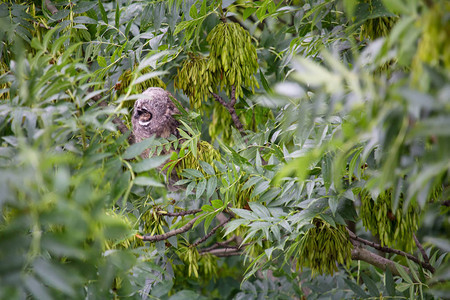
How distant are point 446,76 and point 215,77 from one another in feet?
2.89

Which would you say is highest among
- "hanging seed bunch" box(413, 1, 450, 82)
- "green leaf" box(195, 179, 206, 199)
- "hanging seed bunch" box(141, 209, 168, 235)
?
"hanging seed bunch" box(413, 1, 450, 82)

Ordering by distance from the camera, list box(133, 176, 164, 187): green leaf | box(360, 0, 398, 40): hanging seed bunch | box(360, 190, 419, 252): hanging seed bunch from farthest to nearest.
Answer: box(360, 190, 419, 252): hanging seed bunch < box(360, 0, 398, 40): hanging seed bunch < box(133, 176, 164, 187): green leaf

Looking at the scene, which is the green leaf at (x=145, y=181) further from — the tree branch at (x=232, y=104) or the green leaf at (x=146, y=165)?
the tree branch at (x=232, y=104)

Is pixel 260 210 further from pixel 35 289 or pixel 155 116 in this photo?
pixel 35 289

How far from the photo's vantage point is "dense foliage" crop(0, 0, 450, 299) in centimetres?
49

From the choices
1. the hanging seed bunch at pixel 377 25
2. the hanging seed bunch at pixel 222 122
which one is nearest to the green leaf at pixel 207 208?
the hanging seed bunch at pixel 222 122

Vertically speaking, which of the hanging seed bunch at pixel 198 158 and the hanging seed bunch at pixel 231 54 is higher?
the hanging seed bunch at pixel 231 54

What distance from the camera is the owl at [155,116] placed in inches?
50.2

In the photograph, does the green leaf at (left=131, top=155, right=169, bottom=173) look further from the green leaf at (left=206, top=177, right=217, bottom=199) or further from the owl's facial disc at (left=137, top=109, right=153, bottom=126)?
the owl's facial disc at (left=137, top=109, right=153, bottom=126)

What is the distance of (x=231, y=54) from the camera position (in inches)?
48.3

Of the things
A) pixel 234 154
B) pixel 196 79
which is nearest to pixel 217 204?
pixel 234 154

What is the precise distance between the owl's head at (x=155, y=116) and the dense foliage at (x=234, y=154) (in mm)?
39

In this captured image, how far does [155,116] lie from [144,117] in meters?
0.03

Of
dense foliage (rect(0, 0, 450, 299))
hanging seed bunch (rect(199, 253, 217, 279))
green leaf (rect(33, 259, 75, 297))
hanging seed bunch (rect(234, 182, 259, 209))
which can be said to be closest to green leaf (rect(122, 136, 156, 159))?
dense foliage (rect(0, 0, 450, 299))
